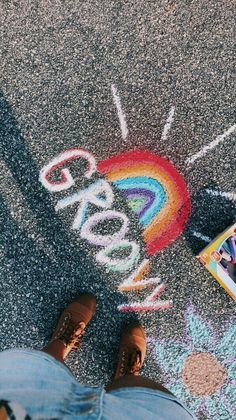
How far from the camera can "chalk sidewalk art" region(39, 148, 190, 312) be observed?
2.49 meters

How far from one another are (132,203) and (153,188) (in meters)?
0.13

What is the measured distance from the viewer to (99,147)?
8.23 ft

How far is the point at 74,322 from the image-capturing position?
97.6 inches

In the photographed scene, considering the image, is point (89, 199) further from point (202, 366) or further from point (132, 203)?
point (202, 366)

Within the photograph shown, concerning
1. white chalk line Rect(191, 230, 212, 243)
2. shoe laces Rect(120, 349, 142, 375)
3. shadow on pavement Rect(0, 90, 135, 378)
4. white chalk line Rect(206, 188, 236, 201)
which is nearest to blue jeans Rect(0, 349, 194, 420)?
shoe laces Rect(120, 349, 142, 375)

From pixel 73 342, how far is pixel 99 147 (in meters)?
0.99

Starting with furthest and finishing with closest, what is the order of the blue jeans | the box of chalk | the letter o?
the letter o < the box of chalk < the blue jeans

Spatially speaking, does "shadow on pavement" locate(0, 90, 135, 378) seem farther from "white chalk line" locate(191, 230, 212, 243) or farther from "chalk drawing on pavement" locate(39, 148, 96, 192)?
"white chalk line" locate(191, 230, 212, 243)

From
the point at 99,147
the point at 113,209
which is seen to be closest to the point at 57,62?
the point at 99,147

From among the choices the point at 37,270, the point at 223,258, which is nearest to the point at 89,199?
the point at 37,270

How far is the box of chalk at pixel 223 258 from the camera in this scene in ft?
7.95

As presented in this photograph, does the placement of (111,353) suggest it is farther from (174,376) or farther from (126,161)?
(126,161)

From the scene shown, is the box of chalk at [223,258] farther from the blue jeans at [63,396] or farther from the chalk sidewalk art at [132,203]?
the blue jeans at [63,396]

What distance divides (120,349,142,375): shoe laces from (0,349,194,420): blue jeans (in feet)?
2.36
